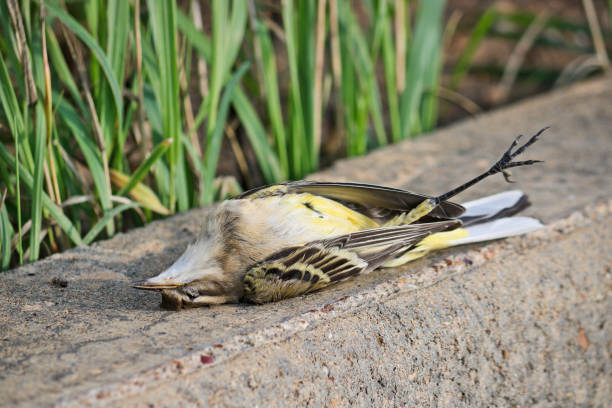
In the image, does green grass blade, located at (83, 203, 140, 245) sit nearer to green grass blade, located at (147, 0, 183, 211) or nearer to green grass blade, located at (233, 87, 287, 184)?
green grass blade, located at (147, 0, 183, 211)

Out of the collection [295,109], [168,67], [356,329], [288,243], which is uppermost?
[168,67]

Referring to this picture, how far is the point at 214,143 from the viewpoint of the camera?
2689 millimetres

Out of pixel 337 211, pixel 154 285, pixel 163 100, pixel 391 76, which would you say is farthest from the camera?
pixel 391 76

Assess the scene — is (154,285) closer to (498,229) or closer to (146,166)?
(146,166)

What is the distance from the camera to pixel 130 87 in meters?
2.78

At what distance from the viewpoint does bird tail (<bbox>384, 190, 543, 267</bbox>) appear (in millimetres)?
2184

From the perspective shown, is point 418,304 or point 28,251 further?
point 28,251

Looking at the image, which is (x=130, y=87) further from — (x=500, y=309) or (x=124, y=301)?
(x=500, y=309)

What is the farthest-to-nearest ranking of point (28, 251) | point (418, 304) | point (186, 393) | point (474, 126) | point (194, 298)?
1. point (474, 126)
2. point (28, 251)
3. point (418, 304)
4. point (194, 298)
5. point (186, 393)

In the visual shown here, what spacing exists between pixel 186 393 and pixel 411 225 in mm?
832

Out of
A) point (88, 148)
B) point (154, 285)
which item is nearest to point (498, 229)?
point (154, 285)

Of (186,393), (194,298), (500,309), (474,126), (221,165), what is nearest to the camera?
(186,393)

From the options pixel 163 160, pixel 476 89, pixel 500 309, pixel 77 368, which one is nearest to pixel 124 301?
pixel 77 368

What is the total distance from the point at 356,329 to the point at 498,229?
2.30ft
